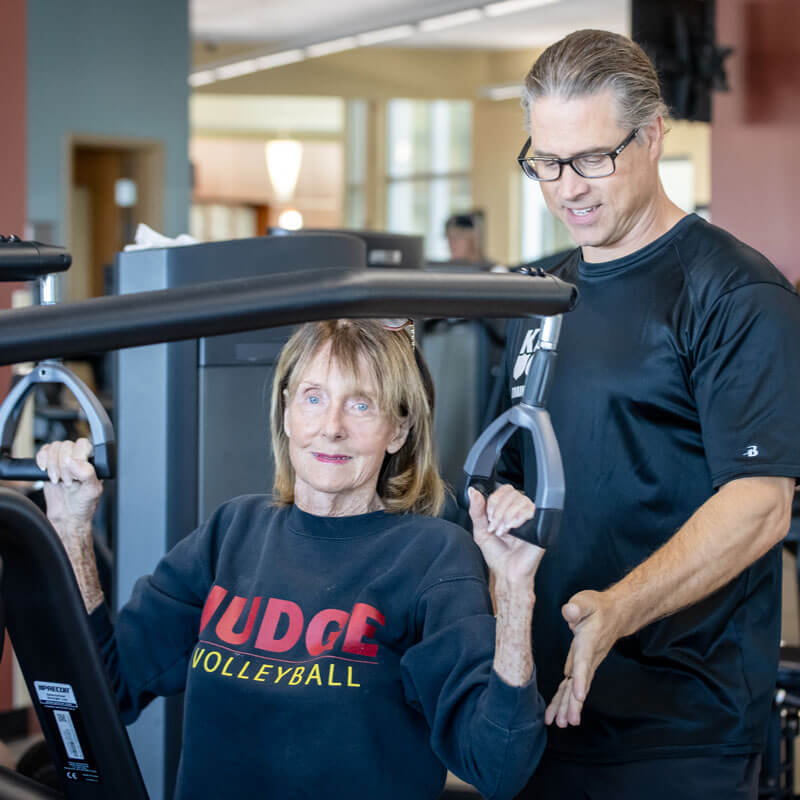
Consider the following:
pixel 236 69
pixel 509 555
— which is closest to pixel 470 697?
pixel 509 555

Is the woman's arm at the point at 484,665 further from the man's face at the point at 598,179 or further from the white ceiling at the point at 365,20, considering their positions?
the white ceiling at the point at 365,20

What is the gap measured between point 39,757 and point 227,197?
558 inches

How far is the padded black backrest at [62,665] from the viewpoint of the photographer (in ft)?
2.91

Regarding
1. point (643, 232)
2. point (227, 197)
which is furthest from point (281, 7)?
point (643, 232)

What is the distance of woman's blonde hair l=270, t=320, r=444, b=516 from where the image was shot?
4.58 feet

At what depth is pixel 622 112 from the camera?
139 cm

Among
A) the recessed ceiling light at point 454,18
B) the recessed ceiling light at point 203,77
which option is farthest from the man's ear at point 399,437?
the recessed ceiling light at point 203,77

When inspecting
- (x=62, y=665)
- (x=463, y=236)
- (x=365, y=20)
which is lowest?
(x=62, y=665)

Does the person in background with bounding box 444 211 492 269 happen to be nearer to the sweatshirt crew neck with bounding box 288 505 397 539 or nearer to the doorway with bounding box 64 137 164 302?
the doorway with bounding box 64 137 164 302

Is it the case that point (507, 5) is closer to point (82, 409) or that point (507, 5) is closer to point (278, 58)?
point (278, 58)

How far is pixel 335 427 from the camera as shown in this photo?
4.51 feet

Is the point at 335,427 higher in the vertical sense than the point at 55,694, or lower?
higher

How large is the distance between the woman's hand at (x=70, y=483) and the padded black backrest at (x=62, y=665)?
0.29 m

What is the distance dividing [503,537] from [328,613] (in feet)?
1.39
